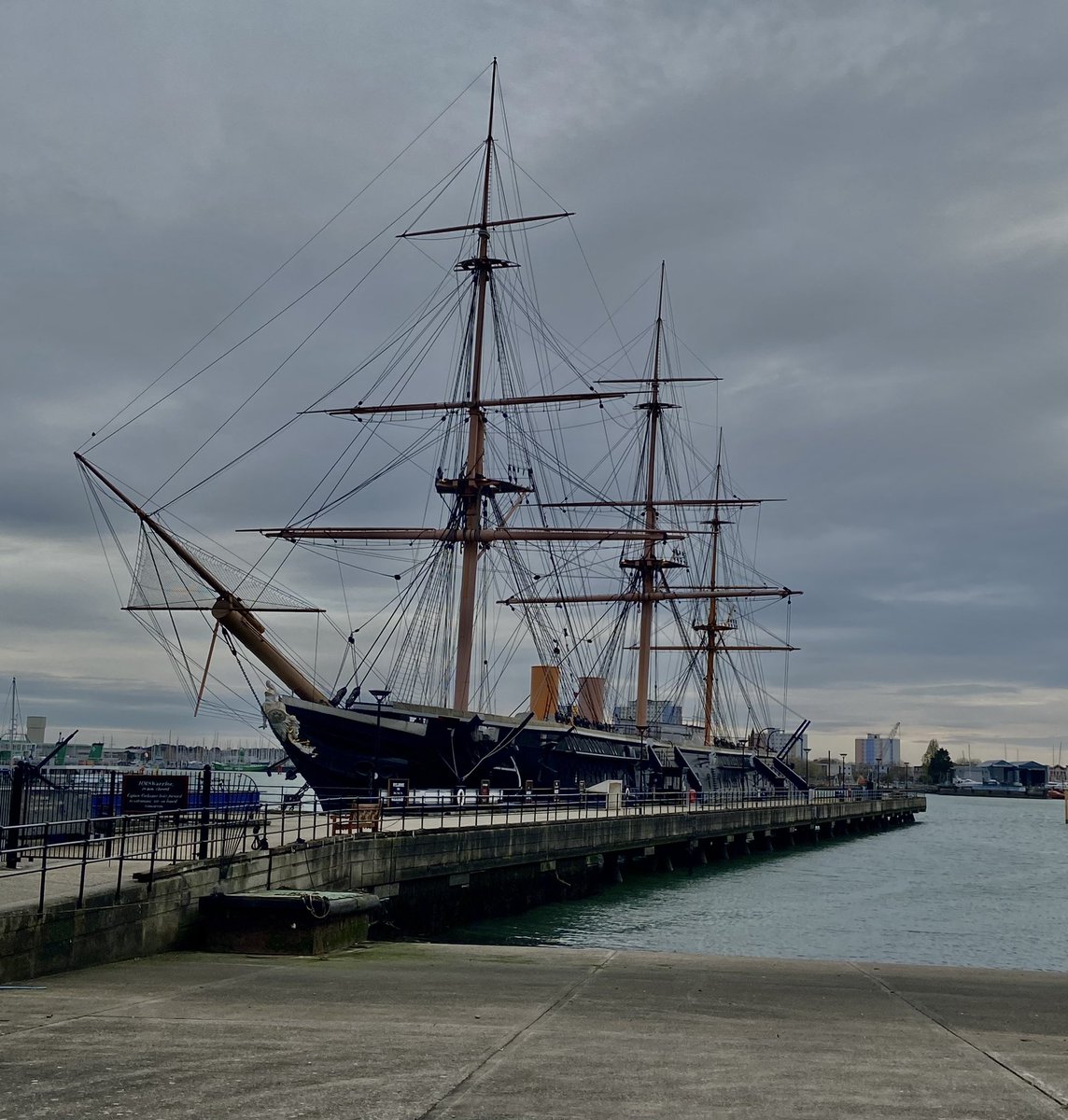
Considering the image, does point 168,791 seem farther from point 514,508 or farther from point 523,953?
point 514,508

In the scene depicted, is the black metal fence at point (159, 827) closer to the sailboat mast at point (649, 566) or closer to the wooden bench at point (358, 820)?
the wooden bench at point (358, 820)

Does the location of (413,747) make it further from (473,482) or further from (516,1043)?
(516,1043)

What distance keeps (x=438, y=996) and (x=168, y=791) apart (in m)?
8.59

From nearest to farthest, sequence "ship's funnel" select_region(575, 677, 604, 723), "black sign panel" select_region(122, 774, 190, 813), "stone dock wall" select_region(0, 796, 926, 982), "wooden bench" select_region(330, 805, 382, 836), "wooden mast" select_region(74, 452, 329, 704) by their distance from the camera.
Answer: "stone dock wall" select_region(0, 796, 926, 982)
"black sign panel" select_region(122, 774, 190, 813)
"wooden bench" select_region(330, 805, 382, 836)
"wooden mast" select_region(74, 452, 329, 704)
"ship's funnel" select_region(575, 677, 604, 723)

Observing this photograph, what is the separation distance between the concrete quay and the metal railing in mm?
1541

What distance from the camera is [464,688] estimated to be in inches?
1937

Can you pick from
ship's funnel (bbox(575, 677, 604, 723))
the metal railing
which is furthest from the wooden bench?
ship's funnel (bbox(575, 677, 604, 723))

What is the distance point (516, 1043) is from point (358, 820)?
16.1 meters

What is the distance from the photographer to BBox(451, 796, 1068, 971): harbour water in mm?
28547

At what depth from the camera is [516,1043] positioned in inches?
385

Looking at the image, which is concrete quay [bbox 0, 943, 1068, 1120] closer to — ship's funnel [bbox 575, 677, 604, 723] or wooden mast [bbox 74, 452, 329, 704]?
wooden mast [bbox 74, 452, 329, 704]

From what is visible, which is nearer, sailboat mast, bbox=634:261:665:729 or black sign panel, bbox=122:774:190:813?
black sign panel, bbox=122:774:190:813

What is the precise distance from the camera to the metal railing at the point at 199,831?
1477 centimetres

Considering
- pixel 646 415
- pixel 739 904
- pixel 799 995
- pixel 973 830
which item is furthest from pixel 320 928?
pixel 973 830
